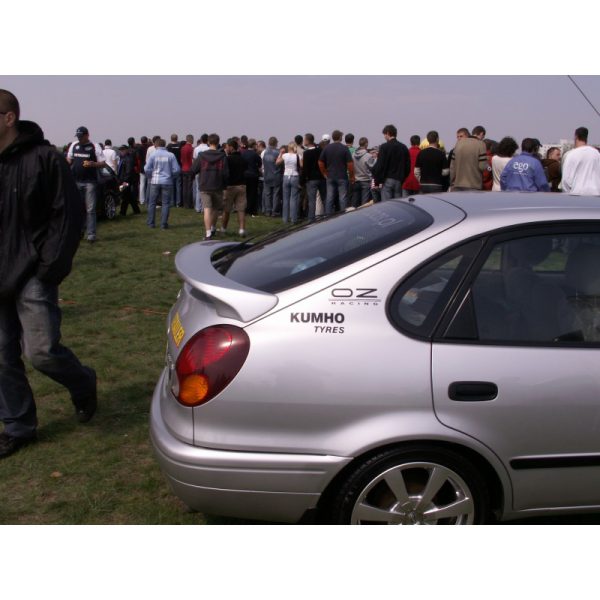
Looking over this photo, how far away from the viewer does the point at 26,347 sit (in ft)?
13.8

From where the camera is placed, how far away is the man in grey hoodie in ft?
51.0

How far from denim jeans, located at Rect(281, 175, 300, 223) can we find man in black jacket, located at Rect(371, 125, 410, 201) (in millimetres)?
3301

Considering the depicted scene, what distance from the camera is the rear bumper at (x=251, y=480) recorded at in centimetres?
288

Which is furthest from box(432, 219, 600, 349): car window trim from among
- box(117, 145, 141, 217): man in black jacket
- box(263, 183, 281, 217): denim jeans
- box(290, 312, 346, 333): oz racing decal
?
box(117, 145, 141, 217): man in black jacket

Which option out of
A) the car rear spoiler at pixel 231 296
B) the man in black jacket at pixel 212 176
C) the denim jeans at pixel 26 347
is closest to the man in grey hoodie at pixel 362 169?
the man in black jacket at pixel 212 176

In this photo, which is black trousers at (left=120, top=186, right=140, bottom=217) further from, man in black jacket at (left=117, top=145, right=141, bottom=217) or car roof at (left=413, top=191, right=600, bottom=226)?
car roof at (left=413, top=191, right=600, bottom=226)

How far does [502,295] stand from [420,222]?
1.56ft

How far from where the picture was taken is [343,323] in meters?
2.90

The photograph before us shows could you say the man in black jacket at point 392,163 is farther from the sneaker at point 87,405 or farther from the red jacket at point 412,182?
the sneaker at point 87,405

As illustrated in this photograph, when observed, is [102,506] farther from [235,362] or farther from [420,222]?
[420,222]

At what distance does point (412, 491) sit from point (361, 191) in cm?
1319

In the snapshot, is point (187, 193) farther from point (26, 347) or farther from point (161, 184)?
point (26, 347)

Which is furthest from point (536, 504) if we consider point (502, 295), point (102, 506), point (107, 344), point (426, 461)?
point (107, 344)

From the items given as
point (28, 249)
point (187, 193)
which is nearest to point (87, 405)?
point (28, 249)
